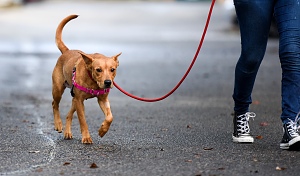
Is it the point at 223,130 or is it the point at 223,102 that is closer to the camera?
the point at 223,130

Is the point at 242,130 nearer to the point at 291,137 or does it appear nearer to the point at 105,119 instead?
the point at 291,137

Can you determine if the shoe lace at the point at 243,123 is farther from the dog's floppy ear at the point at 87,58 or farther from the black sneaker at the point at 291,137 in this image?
the dog's floppy ear at the point at 87,58

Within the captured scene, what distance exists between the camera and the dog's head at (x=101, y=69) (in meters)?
6.67

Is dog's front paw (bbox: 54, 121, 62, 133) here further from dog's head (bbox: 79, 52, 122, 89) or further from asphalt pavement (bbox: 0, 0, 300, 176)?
dog's head (bbox: 79, 52, 122, 89)

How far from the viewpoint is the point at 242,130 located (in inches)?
277

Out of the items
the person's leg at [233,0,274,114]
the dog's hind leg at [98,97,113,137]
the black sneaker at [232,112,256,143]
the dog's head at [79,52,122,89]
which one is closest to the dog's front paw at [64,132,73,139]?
the dog's hind leg at [98,97,113,137]

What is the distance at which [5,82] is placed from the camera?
13680 mm

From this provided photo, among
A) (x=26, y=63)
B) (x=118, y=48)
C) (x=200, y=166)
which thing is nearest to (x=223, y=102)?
(x=200, y=166)

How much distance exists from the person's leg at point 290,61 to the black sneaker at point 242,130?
461 millimetres

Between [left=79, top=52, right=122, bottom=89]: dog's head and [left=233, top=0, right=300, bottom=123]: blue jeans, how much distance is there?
112 centimetres

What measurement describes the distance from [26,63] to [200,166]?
12.1 m

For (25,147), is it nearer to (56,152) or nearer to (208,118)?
(56,152)

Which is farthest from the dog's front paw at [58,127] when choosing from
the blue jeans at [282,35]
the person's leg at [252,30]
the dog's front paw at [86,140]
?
the blue jeans at [282,35]

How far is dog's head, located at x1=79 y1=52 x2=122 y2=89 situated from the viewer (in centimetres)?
667
